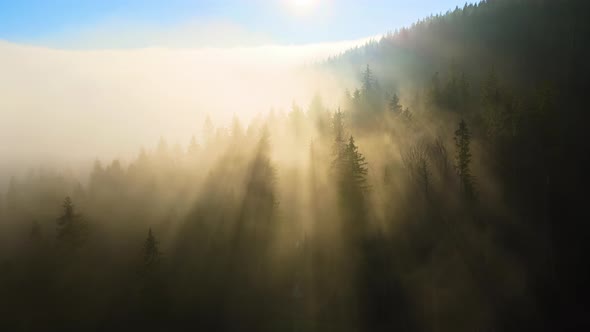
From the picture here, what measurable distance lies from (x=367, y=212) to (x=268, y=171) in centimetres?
1651

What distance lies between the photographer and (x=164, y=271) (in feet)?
154

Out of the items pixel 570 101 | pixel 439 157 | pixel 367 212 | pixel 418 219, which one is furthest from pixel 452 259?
pixel 570 101

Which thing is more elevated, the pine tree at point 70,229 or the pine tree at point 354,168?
the pine tree at point 354,168

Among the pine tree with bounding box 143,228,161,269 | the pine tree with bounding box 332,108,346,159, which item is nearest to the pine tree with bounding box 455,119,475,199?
the pine tree with bounding box 332,108,346,159

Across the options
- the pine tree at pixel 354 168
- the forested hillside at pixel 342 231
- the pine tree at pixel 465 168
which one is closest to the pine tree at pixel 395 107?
the forested hillside at pixel 342 231

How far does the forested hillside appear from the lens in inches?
1531

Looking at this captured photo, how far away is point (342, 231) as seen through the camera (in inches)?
1795

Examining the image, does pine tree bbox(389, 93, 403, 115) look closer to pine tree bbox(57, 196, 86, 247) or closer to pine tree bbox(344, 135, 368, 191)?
pine tree bbox(344, 135, 368, 191)

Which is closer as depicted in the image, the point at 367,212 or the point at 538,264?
the point at 538,264

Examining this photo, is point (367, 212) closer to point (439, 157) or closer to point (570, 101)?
point (439, 157)

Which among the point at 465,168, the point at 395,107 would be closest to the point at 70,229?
the point at 465,168

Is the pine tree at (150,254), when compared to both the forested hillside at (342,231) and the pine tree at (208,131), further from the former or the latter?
the pine tree at (208,131)

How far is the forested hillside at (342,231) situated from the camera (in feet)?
128

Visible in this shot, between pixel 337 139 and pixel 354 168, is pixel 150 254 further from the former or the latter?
pixel 337 139
